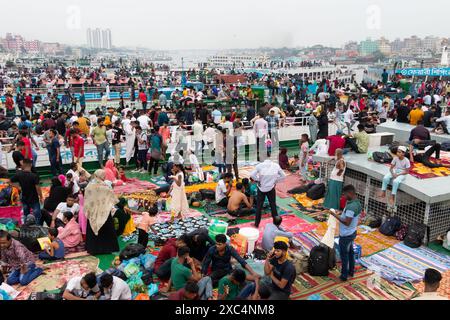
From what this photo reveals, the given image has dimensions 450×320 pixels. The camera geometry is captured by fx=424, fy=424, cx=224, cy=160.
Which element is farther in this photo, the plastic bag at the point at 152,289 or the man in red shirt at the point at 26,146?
the man in red shirt at the point at 26,146

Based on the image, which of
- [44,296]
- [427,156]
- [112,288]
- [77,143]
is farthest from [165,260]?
[427,156]

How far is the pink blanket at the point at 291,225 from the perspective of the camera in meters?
7.95

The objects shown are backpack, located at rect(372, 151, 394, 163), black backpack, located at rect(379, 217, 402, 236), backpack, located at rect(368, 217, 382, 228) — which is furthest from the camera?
backpack, located at rect(372, 151, 394, 163)

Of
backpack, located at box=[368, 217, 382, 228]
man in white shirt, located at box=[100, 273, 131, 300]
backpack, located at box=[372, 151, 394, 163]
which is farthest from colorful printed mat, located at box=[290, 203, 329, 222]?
man in white shirt, located at box=[100, 273, 131, 300]

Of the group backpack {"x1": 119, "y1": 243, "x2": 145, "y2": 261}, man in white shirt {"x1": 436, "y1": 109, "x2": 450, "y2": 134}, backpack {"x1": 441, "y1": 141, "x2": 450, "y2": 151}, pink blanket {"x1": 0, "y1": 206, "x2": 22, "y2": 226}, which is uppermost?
man in white shirt {"x1": 436, "y1": 109, "x2": 450, "y2": 134}

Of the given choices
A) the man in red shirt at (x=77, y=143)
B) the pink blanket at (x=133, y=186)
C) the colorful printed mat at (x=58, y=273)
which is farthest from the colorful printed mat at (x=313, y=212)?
the man in red shirt at (x=77, y=143)

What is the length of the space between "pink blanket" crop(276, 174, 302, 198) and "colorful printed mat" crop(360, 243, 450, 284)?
3.18m

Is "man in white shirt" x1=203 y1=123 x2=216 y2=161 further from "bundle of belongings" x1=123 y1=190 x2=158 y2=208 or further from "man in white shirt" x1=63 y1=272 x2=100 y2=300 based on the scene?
"man in white shirt" x1=63 y1=272 x2=100 y2=300

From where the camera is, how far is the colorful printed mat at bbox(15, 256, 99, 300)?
5.86 metres

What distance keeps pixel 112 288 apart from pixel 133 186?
18.0 ft

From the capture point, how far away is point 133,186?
406 inches

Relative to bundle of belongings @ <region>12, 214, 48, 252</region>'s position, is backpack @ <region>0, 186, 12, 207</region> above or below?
above

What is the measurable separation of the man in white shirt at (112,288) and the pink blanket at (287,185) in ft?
17.8

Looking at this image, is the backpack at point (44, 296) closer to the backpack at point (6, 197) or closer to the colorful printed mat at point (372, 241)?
the backpack at point (6, 197)
